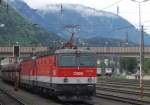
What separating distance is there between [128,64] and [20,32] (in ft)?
177

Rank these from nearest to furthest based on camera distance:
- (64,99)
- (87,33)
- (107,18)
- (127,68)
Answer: (64,99)
(87,33)
(127,68)
(107,18)

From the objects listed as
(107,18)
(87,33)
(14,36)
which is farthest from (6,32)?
(107,18)

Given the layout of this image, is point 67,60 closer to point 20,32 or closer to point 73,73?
point 73,73

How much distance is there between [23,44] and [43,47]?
719cm

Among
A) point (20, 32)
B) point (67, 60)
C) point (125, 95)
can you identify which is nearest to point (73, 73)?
point (67, 60)

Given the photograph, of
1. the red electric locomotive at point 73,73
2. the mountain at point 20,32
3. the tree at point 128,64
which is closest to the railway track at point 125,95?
the red electric locomotive at point 73,73

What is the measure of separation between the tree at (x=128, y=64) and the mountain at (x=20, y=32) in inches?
1466

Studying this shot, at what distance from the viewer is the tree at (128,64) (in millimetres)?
144150

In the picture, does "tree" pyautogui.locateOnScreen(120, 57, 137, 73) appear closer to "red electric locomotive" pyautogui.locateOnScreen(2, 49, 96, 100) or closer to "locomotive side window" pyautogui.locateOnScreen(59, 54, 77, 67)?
"red electric locomotive" pyautogui.locateOnScreen(2, 49, 96, 100)

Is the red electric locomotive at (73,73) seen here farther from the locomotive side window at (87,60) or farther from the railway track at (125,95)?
the railway track at (125,95)

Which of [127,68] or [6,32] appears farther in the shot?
[127,68]

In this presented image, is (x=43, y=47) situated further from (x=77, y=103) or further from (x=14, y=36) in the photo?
(x=77, y=103)

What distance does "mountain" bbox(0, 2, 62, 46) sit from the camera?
99.4 metres

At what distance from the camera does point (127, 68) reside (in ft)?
495
